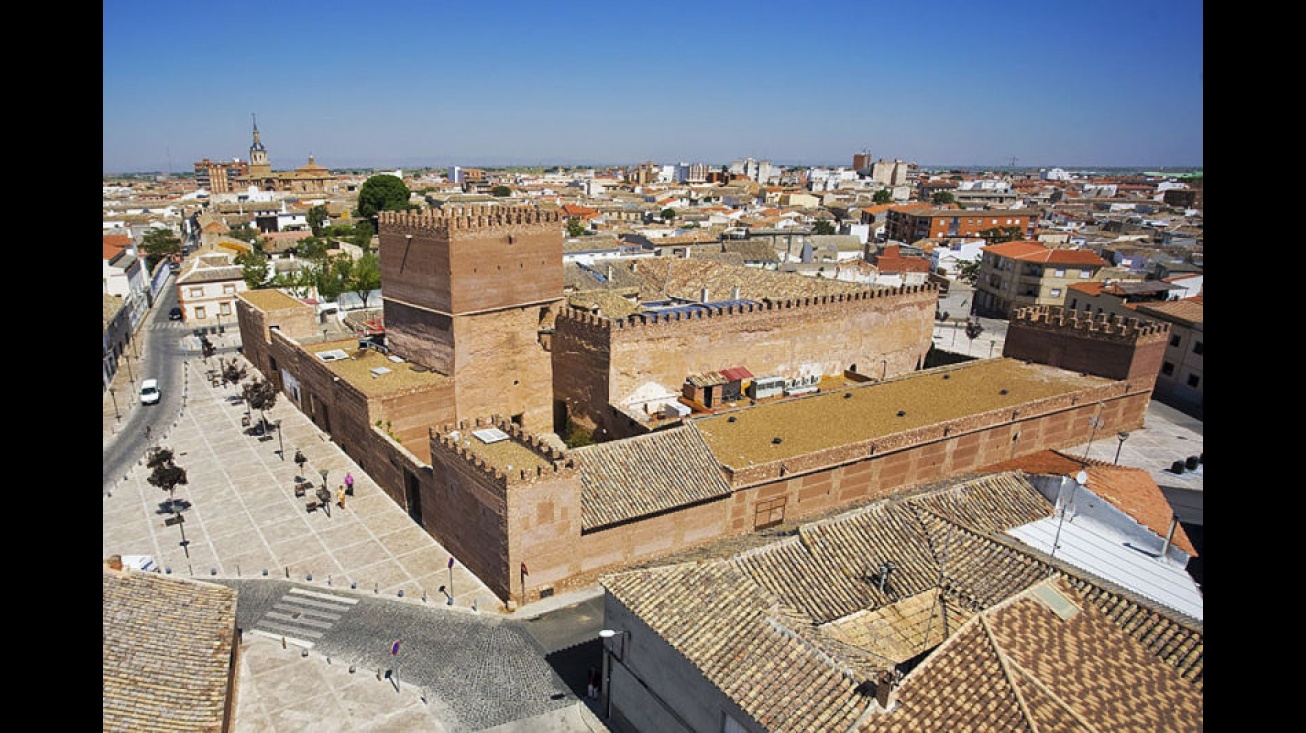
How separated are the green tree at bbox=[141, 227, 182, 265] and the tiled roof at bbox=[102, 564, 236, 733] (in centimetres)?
6393

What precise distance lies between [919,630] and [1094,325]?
835 inches

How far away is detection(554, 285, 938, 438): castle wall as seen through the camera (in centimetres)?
2567

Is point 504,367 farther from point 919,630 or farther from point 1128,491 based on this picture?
point 1128,491

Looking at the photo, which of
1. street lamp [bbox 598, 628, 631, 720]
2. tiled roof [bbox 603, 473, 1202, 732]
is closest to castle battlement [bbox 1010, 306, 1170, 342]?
tiled roof [bbox 603, 473, 1202, 732]

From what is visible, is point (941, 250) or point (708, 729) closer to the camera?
point (708, 729)

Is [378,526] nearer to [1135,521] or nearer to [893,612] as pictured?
[893,612]

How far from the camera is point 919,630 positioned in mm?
12641

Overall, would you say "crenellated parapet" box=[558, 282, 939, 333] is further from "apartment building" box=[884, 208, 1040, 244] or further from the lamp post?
"apartment building" box=[884, 208, 1040, 244]

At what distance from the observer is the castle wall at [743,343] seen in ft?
84.2
